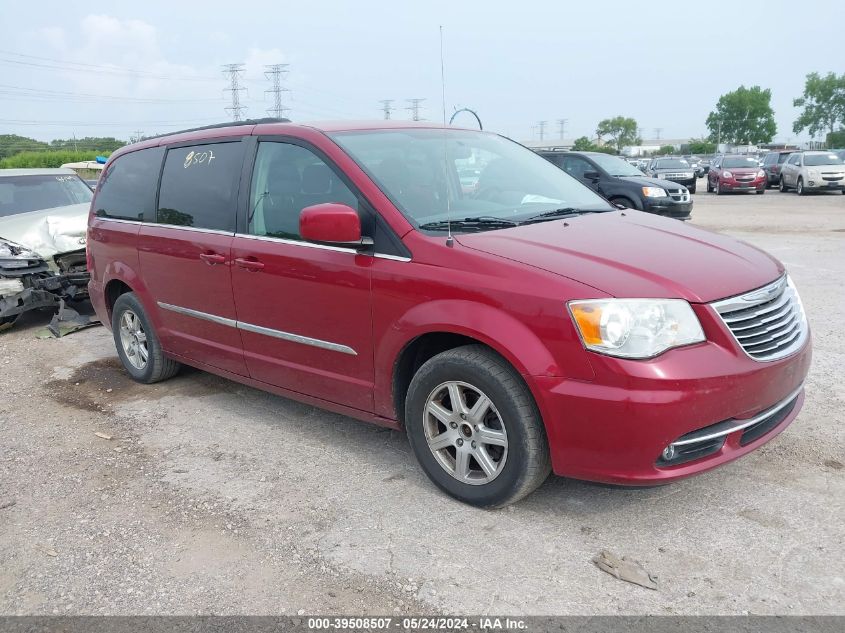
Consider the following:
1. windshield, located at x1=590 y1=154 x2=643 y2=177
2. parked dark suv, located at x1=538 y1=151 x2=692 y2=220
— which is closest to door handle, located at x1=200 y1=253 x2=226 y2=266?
parked dark suv, located at x1=538 y1=151 x2=692 y2=220

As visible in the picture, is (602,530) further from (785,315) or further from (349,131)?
(349,131)

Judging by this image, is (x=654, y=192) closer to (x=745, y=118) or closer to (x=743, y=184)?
(x=743, y=184)

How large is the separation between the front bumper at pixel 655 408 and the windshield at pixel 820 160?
983 inches

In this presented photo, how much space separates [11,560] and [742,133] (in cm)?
13315

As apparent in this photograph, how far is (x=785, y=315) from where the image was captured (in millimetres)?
3365

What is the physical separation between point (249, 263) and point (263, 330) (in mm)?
391

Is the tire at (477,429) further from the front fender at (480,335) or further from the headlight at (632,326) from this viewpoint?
the headlight at (632,326)

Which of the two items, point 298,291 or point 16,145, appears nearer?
point 298,291

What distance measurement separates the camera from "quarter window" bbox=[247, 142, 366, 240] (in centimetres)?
386

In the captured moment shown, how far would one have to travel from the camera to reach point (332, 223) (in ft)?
11.3

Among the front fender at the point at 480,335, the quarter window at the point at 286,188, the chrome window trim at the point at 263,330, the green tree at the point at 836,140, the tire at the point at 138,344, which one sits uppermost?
the green tree at the point at 836,140

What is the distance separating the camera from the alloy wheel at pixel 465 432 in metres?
3.25

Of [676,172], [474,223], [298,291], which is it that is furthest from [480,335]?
[676,172]

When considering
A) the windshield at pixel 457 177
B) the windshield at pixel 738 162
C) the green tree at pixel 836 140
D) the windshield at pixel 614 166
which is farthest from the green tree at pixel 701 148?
the windshield at pixel 457 177
